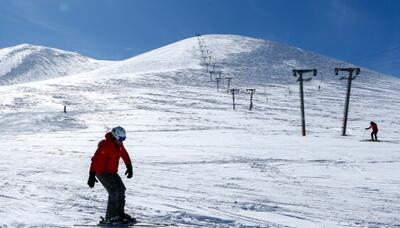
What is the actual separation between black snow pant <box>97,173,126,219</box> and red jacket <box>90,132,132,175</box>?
10 centimetres

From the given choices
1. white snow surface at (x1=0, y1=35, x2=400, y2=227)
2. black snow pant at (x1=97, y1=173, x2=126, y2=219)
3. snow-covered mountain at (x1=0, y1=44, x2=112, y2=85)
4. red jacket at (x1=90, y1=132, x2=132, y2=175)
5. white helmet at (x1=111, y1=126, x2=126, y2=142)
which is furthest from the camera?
snow-covered mountain at (x1=0, y1=44, x2=112, y2=85)

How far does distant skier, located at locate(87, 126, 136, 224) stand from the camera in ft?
23.4

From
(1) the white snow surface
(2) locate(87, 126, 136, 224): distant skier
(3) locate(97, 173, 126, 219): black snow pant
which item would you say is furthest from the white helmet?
(1) the white snow surface

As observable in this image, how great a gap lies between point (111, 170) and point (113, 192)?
1.13 ft

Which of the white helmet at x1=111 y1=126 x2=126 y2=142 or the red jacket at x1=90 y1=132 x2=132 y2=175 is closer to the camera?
the white helmet at x1=111 y1=126 x2=126 y2=142

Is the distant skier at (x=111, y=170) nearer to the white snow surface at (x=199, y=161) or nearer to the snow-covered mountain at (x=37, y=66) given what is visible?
the white snow surface at (x=199, y=161)

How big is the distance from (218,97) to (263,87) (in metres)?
17.9

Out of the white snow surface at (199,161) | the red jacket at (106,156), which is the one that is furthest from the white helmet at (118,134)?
the white snow surface at (199,161)

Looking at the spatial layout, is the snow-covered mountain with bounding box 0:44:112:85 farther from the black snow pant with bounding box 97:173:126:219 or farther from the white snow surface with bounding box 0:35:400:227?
the black snow pant with bounding box 97:173:126:219

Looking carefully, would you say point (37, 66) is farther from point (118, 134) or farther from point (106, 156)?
point (118, 134)

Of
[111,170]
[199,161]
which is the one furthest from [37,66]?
[111,170]

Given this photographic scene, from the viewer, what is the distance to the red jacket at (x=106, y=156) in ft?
23.4

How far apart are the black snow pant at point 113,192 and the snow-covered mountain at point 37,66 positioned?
15579cm

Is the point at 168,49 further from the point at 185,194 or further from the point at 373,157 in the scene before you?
the point at 185,194
